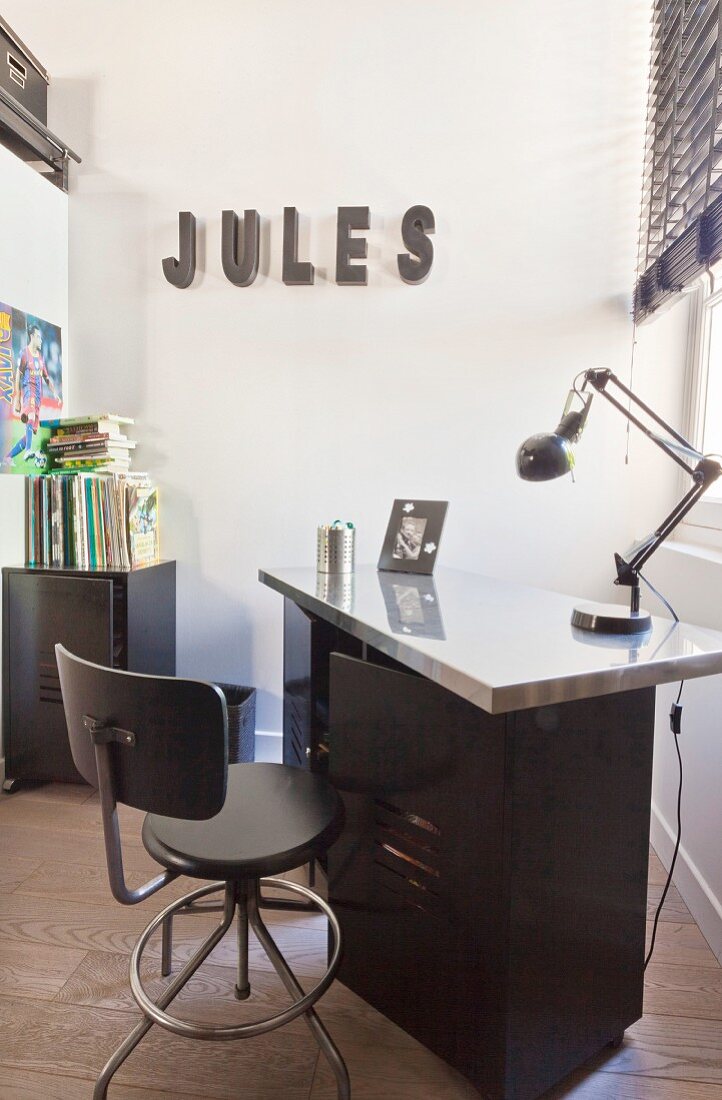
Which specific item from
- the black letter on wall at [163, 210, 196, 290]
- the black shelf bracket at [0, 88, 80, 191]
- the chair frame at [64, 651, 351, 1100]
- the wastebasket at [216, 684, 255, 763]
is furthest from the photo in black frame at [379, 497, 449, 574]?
the black shelf bracket at [0, 88, 80, 191]

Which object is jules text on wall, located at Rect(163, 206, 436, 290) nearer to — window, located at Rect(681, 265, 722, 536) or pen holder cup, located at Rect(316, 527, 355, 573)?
window, located at Rect(681, 265, 722, 536)

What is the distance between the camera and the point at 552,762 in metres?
1.16

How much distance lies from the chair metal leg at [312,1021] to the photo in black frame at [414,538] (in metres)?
1.09

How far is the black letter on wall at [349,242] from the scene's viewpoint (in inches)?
99.0

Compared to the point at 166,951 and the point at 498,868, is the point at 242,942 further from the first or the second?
the point at 498,868

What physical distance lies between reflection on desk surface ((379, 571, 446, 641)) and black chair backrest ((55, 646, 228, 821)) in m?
0.39

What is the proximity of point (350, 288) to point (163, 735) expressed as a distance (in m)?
2.04

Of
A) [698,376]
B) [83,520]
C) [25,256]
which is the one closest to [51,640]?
[83,520]

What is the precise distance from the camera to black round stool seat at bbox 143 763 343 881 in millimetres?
1109

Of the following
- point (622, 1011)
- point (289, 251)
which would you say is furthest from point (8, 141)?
point (622, 1011)

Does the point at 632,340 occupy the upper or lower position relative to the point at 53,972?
upper

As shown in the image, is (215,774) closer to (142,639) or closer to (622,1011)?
(622,1011)

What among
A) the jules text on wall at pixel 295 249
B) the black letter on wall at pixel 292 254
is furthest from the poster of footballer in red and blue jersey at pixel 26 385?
the black letter on wall at pixel 292 254

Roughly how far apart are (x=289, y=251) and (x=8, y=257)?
0.98 m
